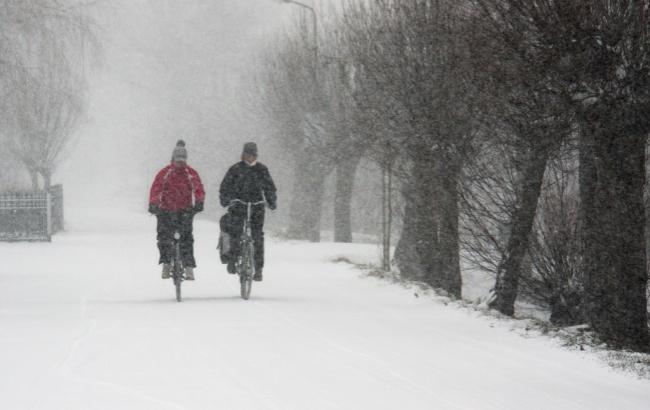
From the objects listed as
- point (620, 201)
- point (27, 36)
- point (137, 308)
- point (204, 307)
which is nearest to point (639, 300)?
point (620, 201)

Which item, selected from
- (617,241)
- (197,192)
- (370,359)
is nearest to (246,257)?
(197,192)

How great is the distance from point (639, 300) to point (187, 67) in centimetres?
5094

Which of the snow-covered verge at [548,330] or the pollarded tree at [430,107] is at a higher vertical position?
the pollarded tree at [430,107]

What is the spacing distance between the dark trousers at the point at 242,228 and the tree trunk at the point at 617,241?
4.33 meters

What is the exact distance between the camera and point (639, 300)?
38.3ft

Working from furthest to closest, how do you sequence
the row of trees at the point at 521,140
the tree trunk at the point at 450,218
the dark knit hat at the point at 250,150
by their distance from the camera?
the tree trunk at the point at 450,218, the dark knit hat at the point at 250,150, the row of trees at the point at 521,140

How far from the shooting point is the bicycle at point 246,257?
13.7 meters

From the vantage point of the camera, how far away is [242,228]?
14.0 metres

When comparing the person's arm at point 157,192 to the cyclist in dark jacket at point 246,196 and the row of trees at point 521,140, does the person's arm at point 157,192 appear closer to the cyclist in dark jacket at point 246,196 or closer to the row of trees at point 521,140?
the cyclist in dark jacket at point 246,196

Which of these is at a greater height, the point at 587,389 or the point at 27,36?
the point at 27,36

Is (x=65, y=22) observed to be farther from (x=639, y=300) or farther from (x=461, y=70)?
(x=639, y=300)

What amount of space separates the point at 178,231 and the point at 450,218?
13.3ft

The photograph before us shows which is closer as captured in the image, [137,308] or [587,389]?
[587,389]

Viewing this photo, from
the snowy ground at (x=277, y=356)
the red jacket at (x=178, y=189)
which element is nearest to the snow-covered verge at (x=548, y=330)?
the snowy ground at (x=277, y=356)
